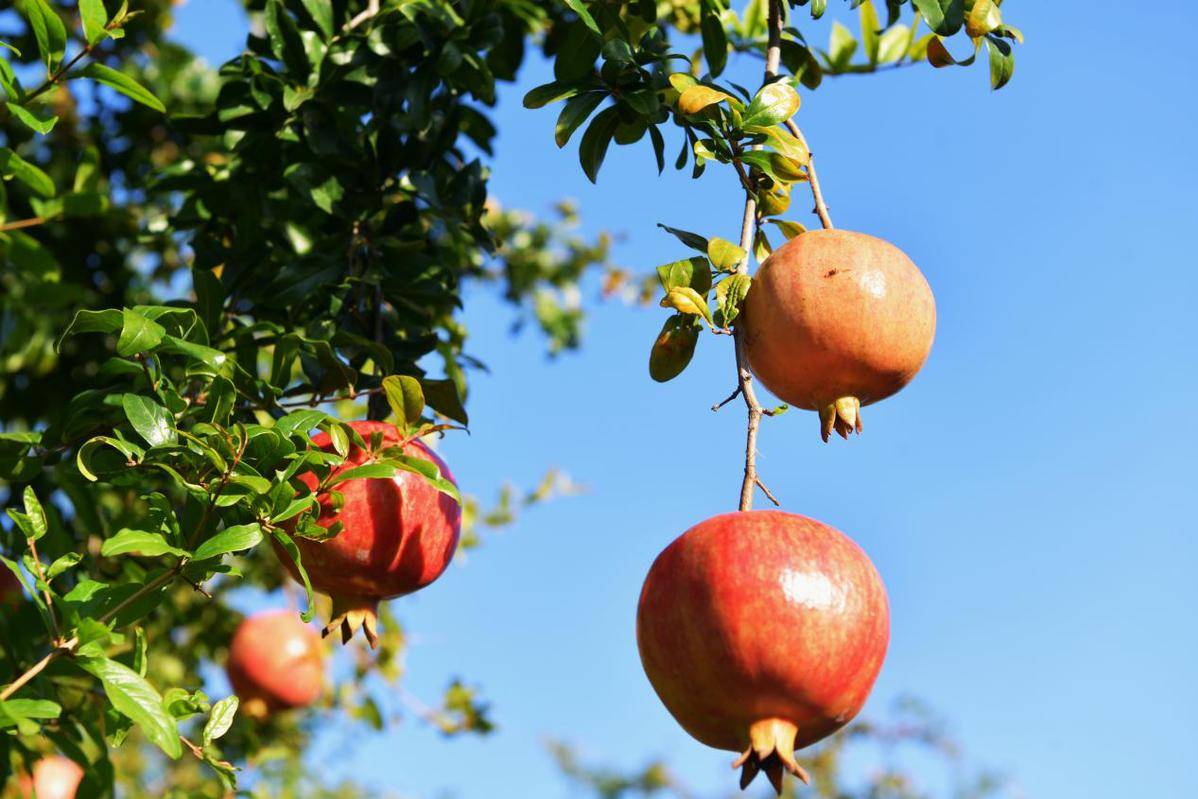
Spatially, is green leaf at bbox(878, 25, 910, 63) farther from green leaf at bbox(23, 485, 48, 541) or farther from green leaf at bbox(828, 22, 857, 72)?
green leaf at bbox(23, 485, 48, 541)

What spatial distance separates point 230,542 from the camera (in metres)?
1.21

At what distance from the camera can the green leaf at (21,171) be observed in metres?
1.56

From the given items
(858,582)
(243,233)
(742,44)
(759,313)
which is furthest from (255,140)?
(858,582)

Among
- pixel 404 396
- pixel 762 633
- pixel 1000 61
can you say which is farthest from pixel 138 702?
pixel 1000 61

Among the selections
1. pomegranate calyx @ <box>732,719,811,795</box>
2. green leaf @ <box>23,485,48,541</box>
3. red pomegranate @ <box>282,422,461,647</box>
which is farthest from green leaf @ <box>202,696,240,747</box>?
pomegranate calyx @ <box>732,719,811,795</box>

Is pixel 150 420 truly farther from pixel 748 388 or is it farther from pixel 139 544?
pixel 748 388

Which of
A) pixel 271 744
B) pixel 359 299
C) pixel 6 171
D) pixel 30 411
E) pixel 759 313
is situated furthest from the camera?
pixel 271 744

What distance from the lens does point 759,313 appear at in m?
1.25

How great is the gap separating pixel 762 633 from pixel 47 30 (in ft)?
3.42

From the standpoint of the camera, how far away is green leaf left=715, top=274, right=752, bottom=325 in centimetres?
125

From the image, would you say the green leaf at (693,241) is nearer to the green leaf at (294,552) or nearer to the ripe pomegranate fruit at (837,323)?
the ripe pomegranate fruit at (837,323)

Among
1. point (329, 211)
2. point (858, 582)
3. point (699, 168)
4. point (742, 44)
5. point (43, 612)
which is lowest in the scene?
point (43, 612)

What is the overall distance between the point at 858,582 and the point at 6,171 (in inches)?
45.6

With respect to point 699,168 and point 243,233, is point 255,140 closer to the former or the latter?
point 243,233
